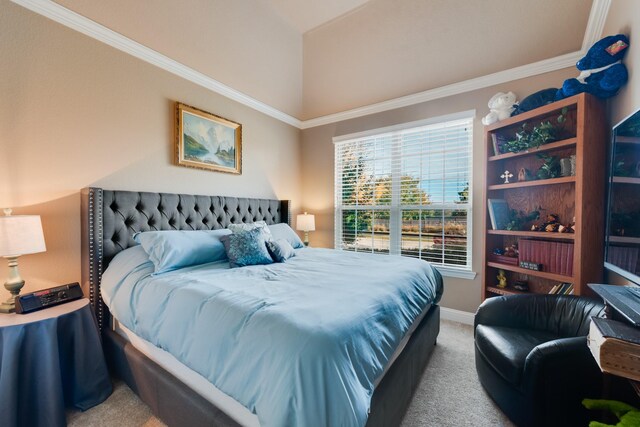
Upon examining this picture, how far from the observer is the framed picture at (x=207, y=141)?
260 centimetres

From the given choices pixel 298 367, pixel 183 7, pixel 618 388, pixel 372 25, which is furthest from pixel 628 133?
pixel 183 7

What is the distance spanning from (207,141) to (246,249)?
145 cm

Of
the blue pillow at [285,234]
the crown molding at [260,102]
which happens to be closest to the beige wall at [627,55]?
the crown molding at [260,102]

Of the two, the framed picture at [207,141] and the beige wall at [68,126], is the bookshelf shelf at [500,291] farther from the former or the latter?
the beige wall at [68,126]

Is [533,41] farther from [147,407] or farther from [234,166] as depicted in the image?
[147,407]

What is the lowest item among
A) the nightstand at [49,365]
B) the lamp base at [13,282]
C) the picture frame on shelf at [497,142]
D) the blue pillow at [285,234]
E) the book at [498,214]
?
the nightstand at [49,365]

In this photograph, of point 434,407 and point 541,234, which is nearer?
point 434,407

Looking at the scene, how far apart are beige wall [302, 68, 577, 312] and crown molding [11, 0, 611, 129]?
69 mm

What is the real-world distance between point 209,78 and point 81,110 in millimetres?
1230

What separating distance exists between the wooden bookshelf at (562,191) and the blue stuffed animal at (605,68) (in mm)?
93

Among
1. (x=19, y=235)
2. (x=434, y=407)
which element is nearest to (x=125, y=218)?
(x=19, y=235)

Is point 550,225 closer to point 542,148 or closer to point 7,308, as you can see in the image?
point 542,148

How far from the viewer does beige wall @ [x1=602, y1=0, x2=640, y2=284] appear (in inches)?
60.2

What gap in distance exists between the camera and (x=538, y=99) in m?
2.32
